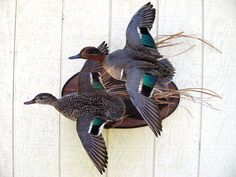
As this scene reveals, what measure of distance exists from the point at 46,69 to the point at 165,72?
327 millimetres

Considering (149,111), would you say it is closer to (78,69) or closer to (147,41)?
(147,41)

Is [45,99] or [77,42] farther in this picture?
[77,42]

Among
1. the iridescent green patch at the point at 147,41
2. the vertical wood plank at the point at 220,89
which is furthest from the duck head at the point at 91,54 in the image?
the vertical wood plank at the point at 220,89

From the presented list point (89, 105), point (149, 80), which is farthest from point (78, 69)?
point (149, 80)

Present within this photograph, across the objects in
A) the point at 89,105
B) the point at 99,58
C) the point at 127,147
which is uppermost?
the point at 99,58

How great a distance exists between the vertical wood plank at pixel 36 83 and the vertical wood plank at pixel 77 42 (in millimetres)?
20

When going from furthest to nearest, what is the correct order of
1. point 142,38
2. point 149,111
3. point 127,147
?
point 127,147 < point 142,38 < point 149,111

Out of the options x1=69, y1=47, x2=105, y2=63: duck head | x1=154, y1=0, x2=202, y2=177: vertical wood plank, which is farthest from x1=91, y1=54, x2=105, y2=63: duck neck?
x1=154, y1=0, x2=202, y2=177: vertical wood plank

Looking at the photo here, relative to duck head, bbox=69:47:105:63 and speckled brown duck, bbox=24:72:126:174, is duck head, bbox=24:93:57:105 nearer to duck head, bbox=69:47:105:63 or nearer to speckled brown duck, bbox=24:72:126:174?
speckled brown duck, bbox=24:72:126:174

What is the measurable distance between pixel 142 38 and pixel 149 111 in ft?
0.64

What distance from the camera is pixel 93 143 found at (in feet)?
3.99

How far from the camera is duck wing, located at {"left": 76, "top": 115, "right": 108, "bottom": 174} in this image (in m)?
1.20

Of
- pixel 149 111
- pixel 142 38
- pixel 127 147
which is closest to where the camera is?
pixel 149 111

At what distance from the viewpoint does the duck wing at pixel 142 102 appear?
117 cm
